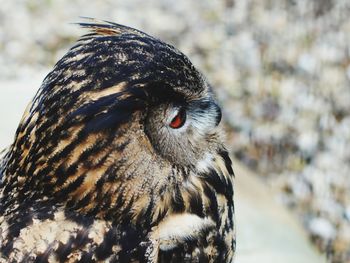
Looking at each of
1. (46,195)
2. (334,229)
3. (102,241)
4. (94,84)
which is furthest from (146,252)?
(334,229)

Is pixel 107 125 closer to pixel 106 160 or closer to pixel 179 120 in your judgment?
pixel 106 160

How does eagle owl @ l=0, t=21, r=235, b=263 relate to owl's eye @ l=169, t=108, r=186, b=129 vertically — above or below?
below

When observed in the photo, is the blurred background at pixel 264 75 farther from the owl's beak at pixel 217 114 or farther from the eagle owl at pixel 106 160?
the eagle owl at pixel 106 160

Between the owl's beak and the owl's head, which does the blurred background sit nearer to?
the owl's beak

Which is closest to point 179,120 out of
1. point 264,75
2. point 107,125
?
point 107,125

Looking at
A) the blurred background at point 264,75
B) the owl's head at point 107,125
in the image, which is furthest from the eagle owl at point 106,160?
the blurred background at point 264,75

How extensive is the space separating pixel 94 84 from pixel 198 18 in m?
4.17

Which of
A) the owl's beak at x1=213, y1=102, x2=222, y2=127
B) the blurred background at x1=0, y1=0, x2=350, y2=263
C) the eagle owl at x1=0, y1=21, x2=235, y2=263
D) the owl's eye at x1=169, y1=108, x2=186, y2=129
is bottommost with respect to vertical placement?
the eagle owl at x1=0, y1=21, x2=235, y2=263

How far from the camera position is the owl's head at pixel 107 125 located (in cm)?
176

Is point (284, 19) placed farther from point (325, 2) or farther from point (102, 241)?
point (102, 241)

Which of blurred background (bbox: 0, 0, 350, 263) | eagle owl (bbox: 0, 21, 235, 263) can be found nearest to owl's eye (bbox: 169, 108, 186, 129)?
eagle owl (bbox: 0, 21, 235, 263)

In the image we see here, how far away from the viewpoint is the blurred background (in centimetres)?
417

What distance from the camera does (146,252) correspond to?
6.26ft

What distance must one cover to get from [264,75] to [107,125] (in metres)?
3.53
